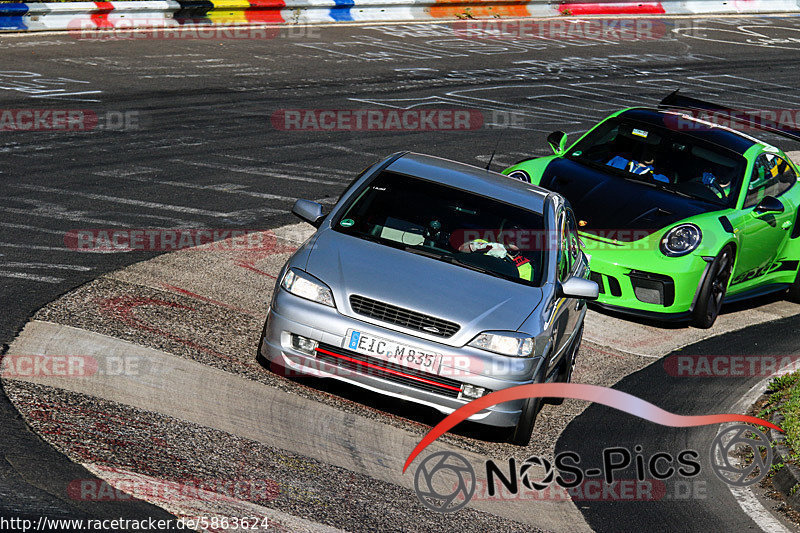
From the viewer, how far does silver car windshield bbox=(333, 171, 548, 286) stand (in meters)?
7.96

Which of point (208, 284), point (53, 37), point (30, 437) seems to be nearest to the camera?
point (30, 437)

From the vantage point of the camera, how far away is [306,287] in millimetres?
7355

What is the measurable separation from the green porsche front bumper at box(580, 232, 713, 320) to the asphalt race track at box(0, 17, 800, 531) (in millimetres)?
291

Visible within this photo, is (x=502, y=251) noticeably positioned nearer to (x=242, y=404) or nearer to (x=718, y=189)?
(x=242, y=404)

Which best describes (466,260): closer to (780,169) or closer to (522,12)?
(780,169)

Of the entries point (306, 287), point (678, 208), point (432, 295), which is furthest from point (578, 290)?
point (678, 208)

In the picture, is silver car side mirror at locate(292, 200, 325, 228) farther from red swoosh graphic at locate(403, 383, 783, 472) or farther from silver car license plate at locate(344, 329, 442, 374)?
red swoosh graphic at locate(403, 383, 783, 472)

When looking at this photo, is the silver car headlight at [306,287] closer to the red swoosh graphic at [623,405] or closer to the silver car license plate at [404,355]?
the silver car license plate at [404,355]

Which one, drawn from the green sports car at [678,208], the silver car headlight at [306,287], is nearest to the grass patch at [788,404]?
the green sports car at [678,208]

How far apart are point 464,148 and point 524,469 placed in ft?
30.6

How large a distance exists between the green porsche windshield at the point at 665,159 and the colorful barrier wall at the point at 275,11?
11.6 metres

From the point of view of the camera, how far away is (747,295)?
37.5 ft

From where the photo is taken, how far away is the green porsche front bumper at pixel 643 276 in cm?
1022

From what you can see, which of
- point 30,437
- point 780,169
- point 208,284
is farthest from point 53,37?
point 30,437
